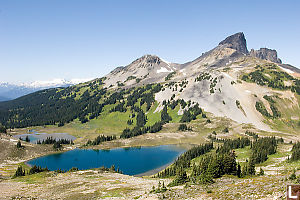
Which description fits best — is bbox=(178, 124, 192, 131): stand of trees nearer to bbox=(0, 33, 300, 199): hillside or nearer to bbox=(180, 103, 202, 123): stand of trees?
bbox=(0, 33, 300, 199): hillside

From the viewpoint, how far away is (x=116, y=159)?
114125mm

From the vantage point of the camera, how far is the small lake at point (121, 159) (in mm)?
99812

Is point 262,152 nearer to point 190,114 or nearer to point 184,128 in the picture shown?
point 184,128

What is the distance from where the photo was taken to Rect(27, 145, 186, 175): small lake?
99.8m

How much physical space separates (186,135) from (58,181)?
112 metres

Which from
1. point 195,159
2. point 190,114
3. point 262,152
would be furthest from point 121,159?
point 190,114

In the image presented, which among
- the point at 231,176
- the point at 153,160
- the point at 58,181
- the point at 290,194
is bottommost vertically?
the point at 153,160

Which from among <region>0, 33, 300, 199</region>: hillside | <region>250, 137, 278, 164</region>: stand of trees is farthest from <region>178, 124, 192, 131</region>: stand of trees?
<region>250, 137, 278, 164</region>: stand of trees

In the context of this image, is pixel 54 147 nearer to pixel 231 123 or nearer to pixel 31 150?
pixel 31 150

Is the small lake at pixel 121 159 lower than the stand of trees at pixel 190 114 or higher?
lower

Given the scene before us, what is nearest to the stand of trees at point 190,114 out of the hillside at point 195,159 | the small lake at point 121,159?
the hillside at point 195,159

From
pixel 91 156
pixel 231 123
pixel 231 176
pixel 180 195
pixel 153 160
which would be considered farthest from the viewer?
pixel 231 123

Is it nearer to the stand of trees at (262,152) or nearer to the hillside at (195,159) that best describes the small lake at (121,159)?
the hillside at (195,159)

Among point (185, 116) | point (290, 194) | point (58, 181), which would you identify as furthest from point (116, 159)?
point (290, 194)
